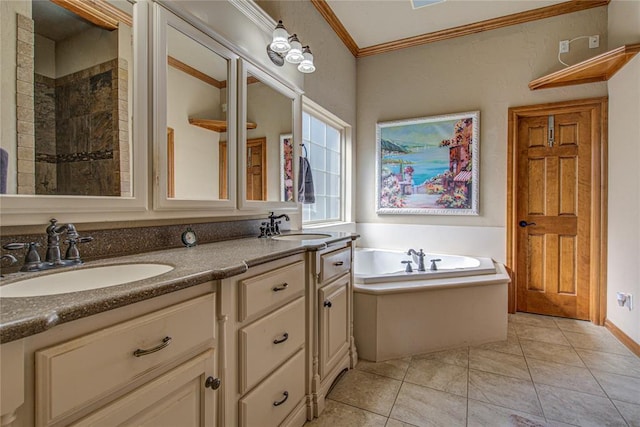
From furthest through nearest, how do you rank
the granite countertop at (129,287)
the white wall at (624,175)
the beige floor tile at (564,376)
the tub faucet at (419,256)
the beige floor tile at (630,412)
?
the tub faucet at (419,256), the white wall at (624,175), the beige floor tile at (564,376), the beige floor tile at (630,412), the granite countertop at (129,287)

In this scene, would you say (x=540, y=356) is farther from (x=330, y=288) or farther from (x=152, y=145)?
(x=152, y=145)

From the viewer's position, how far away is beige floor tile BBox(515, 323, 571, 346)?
2.47 m

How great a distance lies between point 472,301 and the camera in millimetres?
2377

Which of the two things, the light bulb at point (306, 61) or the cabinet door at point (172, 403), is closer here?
the cabinet door at point (172, 403)

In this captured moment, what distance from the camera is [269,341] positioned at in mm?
1240

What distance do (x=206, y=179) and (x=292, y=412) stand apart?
46.7 inches

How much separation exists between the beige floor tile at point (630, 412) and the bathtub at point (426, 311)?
799mm

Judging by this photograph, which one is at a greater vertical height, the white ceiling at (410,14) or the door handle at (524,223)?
the white ceiling at (410,14)

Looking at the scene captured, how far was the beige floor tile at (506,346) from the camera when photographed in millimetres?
2283

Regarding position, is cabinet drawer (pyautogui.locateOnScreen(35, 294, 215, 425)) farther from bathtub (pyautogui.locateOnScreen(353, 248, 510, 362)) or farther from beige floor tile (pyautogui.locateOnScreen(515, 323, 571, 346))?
beige floor tile (pyautogui.locateOnScreen(515, 323, 571, 346))

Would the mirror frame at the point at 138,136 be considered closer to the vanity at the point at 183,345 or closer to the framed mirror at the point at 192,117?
the framed mirror at the point at 192,117

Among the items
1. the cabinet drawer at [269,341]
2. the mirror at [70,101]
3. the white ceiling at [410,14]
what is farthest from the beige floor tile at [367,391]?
the white ceiling at [410,14]

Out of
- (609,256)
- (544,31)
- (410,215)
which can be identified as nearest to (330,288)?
(410,215)

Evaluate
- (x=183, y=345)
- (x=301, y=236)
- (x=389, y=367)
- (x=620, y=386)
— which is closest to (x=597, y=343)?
(x=620, y=386)
